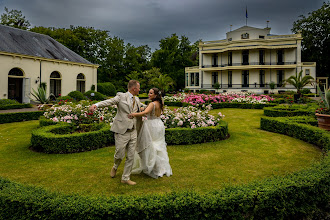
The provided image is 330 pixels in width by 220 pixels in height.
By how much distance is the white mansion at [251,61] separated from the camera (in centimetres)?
3328

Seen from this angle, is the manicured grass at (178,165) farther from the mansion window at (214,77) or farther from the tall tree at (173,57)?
the tall tree at (173,57)

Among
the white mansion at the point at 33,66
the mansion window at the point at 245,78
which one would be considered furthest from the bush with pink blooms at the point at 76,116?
the mansion window at the point at 245,78

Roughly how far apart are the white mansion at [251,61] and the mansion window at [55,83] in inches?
859

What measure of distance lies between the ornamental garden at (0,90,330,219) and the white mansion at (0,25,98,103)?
43.1ft

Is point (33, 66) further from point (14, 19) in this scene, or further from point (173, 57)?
point (173, 57)

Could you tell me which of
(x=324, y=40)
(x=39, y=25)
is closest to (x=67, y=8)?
(x=39, y=25)

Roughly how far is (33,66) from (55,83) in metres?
3.10

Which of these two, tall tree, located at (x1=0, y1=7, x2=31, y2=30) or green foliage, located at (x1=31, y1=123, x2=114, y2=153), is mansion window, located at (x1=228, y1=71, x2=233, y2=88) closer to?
green foliage, located at (x1=31, y1=123, x2=114, y2=153)

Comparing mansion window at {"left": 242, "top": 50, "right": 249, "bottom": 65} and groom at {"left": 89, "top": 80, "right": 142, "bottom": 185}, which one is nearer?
groom at {"left": 89, "top": 80, "right": 142, "bottom": 185}

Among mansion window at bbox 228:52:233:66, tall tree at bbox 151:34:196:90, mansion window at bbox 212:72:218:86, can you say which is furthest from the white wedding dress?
tall tree at bbox 151:34:196:90

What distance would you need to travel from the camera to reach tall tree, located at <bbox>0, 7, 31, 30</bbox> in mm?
36844

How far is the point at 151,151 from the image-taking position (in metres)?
4.82

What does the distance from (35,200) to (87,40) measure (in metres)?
43.4

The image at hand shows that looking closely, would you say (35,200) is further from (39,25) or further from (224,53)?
(39,25)
